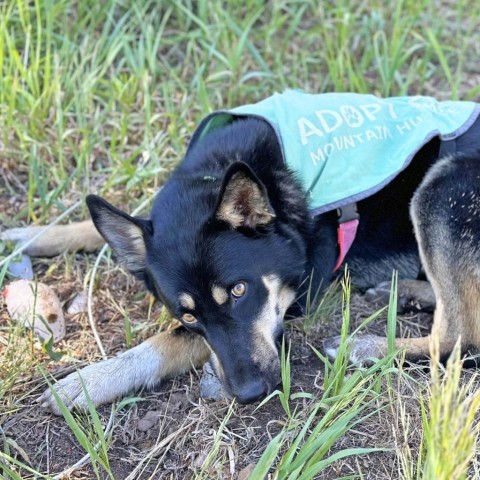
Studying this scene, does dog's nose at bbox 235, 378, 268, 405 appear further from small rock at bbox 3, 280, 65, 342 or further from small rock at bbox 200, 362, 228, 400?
small rock at bbox 3, 280, 65, 342

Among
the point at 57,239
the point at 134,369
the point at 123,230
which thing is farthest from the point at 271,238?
the point at 57,239

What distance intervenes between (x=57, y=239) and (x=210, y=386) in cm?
130

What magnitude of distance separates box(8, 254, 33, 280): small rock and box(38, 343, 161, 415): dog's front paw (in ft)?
2.41

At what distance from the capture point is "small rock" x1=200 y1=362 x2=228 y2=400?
9.15 ft

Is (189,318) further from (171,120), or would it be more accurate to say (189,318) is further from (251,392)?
(171,120)

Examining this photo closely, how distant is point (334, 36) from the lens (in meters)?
4.88

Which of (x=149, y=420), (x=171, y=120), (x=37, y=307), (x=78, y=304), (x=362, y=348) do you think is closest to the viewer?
(x=149, y=420)

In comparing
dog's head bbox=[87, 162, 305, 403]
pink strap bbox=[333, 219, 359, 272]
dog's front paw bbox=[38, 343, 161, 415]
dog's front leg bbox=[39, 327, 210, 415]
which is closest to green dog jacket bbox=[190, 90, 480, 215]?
pink strap bbox=[333, 219, 359, 272]

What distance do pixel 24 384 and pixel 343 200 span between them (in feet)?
5.26

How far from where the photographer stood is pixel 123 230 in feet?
9.21

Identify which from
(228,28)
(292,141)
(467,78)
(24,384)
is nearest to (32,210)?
(24,384)

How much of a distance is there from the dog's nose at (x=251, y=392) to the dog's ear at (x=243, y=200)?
2.06ft

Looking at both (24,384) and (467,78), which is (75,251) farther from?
(467,78)

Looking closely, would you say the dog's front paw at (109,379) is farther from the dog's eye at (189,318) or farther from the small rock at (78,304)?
the small rock at (78,304)
